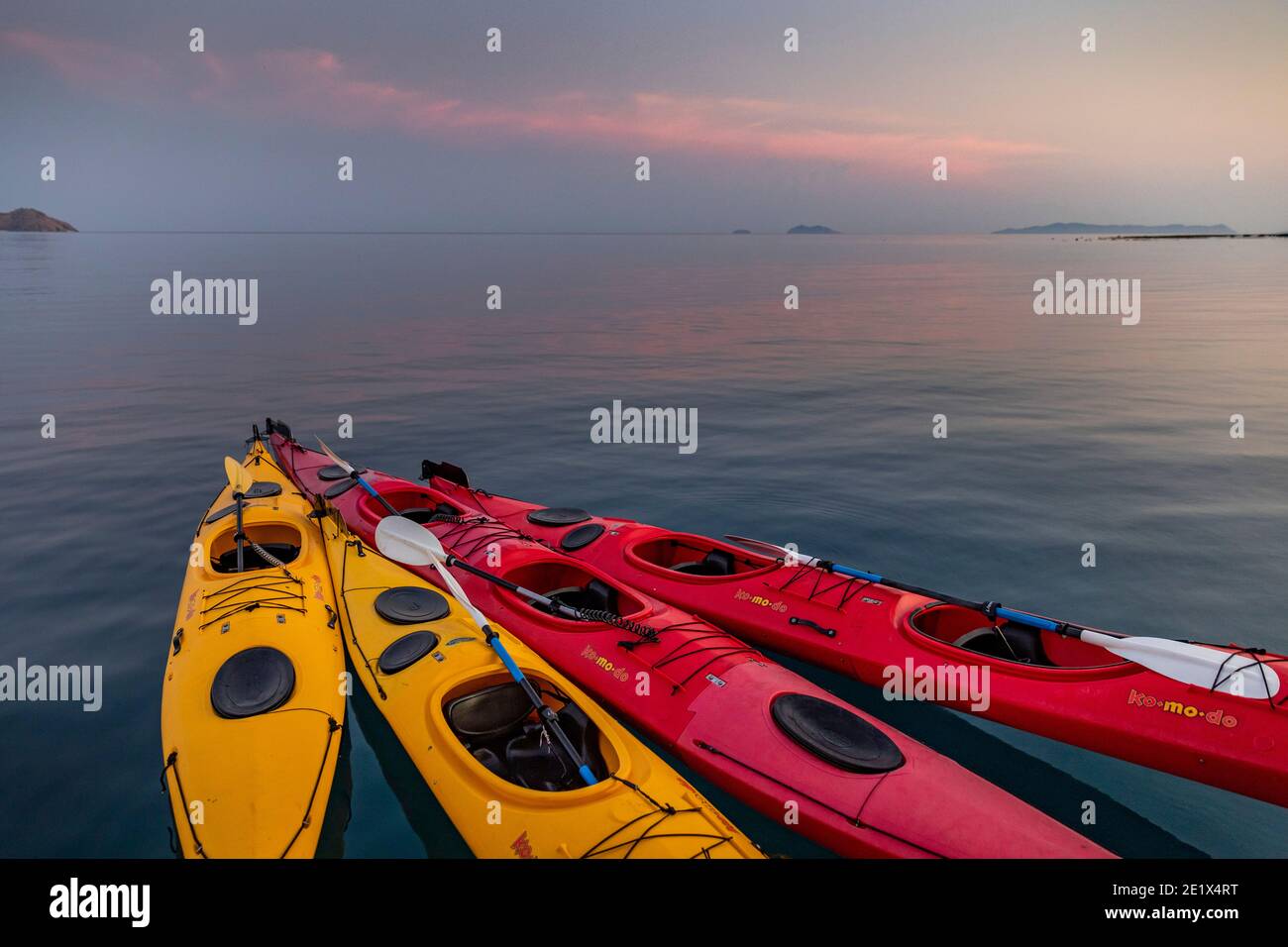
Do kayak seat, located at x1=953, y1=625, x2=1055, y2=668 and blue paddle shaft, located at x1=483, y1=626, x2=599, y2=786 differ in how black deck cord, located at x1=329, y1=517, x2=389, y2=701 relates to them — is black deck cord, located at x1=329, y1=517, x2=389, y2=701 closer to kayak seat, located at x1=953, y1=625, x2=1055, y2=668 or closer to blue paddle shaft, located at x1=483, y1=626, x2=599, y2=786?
blue paddle shaft, located at x1=483, y1=626, x2=599, y2=786

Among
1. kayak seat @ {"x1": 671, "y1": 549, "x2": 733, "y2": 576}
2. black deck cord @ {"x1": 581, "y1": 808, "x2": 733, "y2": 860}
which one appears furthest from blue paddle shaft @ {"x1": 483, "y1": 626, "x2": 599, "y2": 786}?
kayak seat @ {"x1": 671, "y1": 549, "x2": 733, "y2": 576}

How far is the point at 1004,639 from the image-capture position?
22.9 ft

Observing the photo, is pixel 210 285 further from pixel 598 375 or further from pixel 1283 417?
pixel 1283 417

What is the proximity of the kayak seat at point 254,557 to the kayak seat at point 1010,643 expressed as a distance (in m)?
7.34

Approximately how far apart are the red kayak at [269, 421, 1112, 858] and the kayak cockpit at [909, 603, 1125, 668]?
1.77 meters

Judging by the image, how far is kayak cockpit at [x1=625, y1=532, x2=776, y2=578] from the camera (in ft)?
27.6

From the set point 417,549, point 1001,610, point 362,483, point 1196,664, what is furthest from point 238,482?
point 1196,664

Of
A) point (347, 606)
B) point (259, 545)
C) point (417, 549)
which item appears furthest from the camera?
point (259, 545)

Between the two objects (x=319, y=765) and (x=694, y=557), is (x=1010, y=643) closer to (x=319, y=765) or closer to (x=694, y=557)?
(x=694, y=557)

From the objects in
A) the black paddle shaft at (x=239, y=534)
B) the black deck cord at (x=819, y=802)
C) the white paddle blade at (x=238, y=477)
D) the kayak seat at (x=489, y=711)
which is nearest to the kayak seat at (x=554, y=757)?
the kayak seat at (x=489, y=711)

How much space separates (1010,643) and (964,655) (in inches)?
37.6

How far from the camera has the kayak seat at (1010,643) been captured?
6922 millimetres

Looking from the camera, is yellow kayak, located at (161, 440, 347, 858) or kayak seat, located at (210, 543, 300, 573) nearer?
yellow kayak, located at (161, 440, 347, 858)
